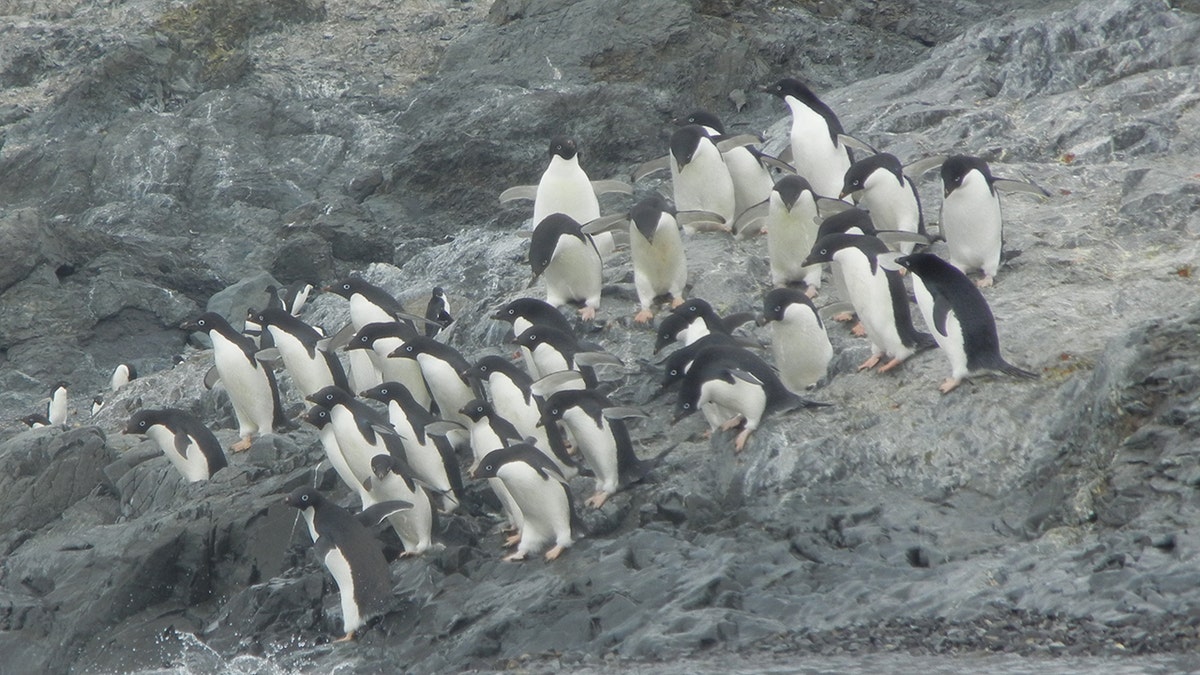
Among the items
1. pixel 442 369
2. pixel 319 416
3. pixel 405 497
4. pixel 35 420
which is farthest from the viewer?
pixel 35 420

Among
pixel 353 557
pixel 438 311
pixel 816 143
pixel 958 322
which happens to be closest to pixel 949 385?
pixel 958 322

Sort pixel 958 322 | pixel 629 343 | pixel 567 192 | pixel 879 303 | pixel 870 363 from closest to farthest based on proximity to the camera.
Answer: pixel 958 322 < pixel 879 303 < pixel 870 363 < pixel 629 343 < pixel 567 192

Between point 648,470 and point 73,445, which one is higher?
point 648,470

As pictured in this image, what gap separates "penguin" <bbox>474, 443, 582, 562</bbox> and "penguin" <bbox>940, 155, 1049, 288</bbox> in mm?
3266

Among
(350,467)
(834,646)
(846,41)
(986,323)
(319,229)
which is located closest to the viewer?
(834,646)

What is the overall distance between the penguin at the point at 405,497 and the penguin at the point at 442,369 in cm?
109

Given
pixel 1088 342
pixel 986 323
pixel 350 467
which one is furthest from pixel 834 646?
pixel 350 467

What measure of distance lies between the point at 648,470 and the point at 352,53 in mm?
15521

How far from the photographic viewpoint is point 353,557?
9102 mm

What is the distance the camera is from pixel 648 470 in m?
9.57

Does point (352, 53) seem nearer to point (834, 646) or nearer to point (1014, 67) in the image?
point (1014, 67)

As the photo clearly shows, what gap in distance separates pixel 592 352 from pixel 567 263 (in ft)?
4.16

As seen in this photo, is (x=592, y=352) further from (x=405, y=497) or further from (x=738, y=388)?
(x=405, y=497)

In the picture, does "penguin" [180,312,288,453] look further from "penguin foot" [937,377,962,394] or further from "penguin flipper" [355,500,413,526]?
"penguin foot" [937,377,962,394]
